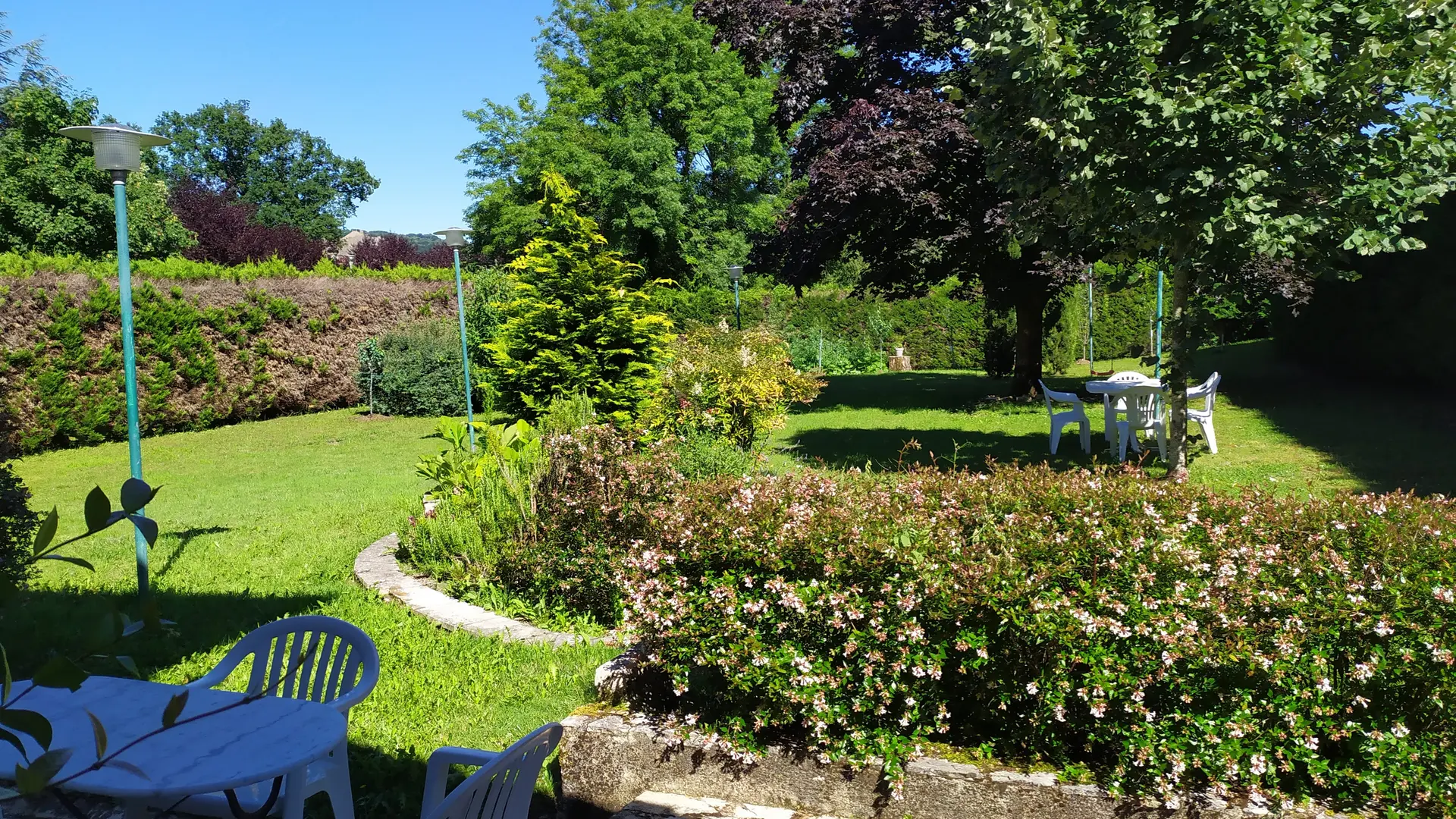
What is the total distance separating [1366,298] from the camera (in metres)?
12.1

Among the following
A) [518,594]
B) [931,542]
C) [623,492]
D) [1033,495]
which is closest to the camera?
[931,542]

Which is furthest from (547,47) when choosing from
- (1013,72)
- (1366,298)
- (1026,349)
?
(1013,72)

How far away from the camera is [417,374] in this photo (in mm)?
16719

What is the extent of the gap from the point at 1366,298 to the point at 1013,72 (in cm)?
906

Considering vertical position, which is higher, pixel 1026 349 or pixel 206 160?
pixel 206 160

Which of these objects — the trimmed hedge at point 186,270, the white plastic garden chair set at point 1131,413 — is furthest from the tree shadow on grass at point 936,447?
the trimmed hedge at point 186,270

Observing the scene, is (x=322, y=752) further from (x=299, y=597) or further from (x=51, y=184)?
(x=51, y=184)

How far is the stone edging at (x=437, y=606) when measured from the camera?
486 centimetres

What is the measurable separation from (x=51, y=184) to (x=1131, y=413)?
70.7ft

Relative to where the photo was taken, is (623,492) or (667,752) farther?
(623,492)

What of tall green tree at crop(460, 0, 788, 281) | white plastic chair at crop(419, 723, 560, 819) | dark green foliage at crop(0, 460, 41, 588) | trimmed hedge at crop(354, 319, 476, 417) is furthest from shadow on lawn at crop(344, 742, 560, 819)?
tall green tree at crop(460, 0, 788, 281)

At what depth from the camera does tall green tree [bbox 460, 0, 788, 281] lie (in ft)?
80.3

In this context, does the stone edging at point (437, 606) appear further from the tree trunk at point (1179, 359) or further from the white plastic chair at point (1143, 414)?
the white plastic chair at point (1143, 414)

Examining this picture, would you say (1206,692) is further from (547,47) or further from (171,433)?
(547,47)
